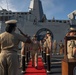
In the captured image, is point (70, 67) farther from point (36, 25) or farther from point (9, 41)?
point (36, 25)

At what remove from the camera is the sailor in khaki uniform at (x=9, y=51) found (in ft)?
17.1

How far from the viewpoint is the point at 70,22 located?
2085 inches

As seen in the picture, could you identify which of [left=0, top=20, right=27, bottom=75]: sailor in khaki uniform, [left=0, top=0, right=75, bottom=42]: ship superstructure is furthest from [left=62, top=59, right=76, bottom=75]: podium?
[left=0, top=0, right=75, bottom=42]: ship superstructure

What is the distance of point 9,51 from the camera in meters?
5.29

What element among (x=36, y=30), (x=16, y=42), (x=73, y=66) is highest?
(x=36, y=30)

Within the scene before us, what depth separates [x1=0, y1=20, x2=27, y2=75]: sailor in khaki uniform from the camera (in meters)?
5.21

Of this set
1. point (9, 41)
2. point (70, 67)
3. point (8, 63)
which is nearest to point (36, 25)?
point (70, 67)

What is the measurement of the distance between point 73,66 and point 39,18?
51.5 metres

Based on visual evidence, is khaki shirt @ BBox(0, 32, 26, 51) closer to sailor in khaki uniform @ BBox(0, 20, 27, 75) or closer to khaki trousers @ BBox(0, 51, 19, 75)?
sailor in khaki uniform @ BBox(0, 20, 27, 75)

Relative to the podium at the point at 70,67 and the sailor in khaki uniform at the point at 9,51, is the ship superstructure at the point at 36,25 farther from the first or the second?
the sailor in khaki uniform at the point at 9,51

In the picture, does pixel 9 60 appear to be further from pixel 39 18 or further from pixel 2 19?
pixel 39 18

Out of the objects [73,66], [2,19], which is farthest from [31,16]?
[73,66]

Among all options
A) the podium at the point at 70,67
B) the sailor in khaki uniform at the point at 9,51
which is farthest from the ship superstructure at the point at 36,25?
the sailor in khaki uniform at the point at 9,51

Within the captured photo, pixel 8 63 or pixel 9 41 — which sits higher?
pixel 9 41
